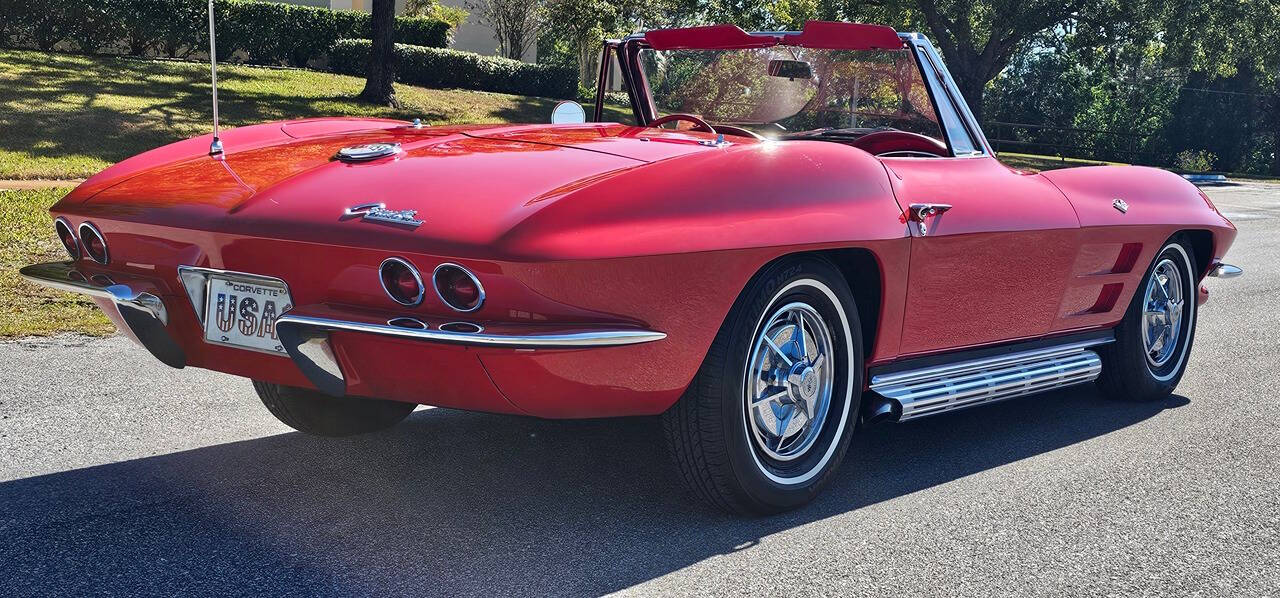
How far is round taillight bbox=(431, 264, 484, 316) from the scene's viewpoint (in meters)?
2.99

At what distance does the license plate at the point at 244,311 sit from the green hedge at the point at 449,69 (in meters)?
21.7

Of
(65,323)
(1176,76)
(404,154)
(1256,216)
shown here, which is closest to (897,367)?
(404,154)

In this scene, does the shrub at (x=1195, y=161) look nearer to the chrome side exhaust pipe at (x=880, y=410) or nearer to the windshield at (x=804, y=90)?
the windshield at (x=804, y=90)

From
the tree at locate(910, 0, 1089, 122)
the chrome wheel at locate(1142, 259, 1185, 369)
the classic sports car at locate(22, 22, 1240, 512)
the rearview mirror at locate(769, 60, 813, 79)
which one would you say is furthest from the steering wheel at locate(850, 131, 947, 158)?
the tree at locate(910, 0, 1089, 122)

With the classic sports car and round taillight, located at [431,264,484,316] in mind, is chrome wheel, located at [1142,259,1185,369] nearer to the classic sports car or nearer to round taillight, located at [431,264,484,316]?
the classic sports car

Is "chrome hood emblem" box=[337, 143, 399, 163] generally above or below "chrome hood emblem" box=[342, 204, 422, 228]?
above

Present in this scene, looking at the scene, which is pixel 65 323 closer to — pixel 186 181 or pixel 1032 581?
pixel 186 181

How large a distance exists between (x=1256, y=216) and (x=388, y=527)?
52.2 ft

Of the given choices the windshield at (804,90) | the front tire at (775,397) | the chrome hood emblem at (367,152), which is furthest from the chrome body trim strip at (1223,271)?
the chrome hood emblem at (367,152)

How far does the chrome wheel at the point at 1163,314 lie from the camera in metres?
5.25

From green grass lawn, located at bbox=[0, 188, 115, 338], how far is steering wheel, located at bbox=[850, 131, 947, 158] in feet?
11.6

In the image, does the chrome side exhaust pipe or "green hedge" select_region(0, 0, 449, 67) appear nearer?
the chrome side exhaust pipe

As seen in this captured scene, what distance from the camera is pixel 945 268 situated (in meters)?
3.97

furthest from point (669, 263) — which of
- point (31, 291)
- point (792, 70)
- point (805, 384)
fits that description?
point (31, 291)
